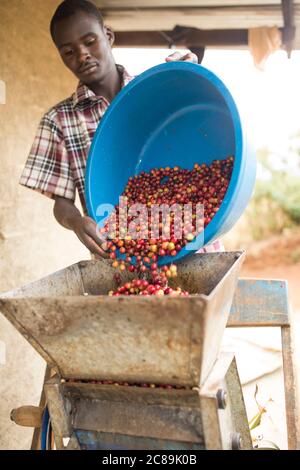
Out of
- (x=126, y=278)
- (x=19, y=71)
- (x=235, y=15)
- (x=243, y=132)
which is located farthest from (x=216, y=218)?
(x=235, y=15)

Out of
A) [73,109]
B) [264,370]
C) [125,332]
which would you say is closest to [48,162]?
[73,109]

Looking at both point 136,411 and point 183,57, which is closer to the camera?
point 136,411

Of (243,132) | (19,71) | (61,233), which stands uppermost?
(19,71)

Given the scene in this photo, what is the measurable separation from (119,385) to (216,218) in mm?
678

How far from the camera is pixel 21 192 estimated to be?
11.3 feet

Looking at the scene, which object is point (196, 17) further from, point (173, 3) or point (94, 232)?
point (94, 232)

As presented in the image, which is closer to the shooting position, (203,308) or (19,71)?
(203,308)

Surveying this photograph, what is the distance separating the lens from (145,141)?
2.57 m

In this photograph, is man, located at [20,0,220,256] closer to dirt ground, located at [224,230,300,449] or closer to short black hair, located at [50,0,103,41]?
short black hair, located at [50,0,103,41]

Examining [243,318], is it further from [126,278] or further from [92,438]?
[92,438]

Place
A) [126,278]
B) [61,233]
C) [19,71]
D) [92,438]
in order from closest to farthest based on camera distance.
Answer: [92,438] < [126,278] < [19,71] < [61,233]

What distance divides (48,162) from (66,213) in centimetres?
33

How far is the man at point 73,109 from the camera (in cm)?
249

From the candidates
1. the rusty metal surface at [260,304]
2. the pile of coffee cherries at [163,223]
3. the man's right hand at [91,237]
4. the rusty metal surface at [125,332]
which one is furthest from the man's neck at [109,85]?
the rusty metal surface at [125,332]
